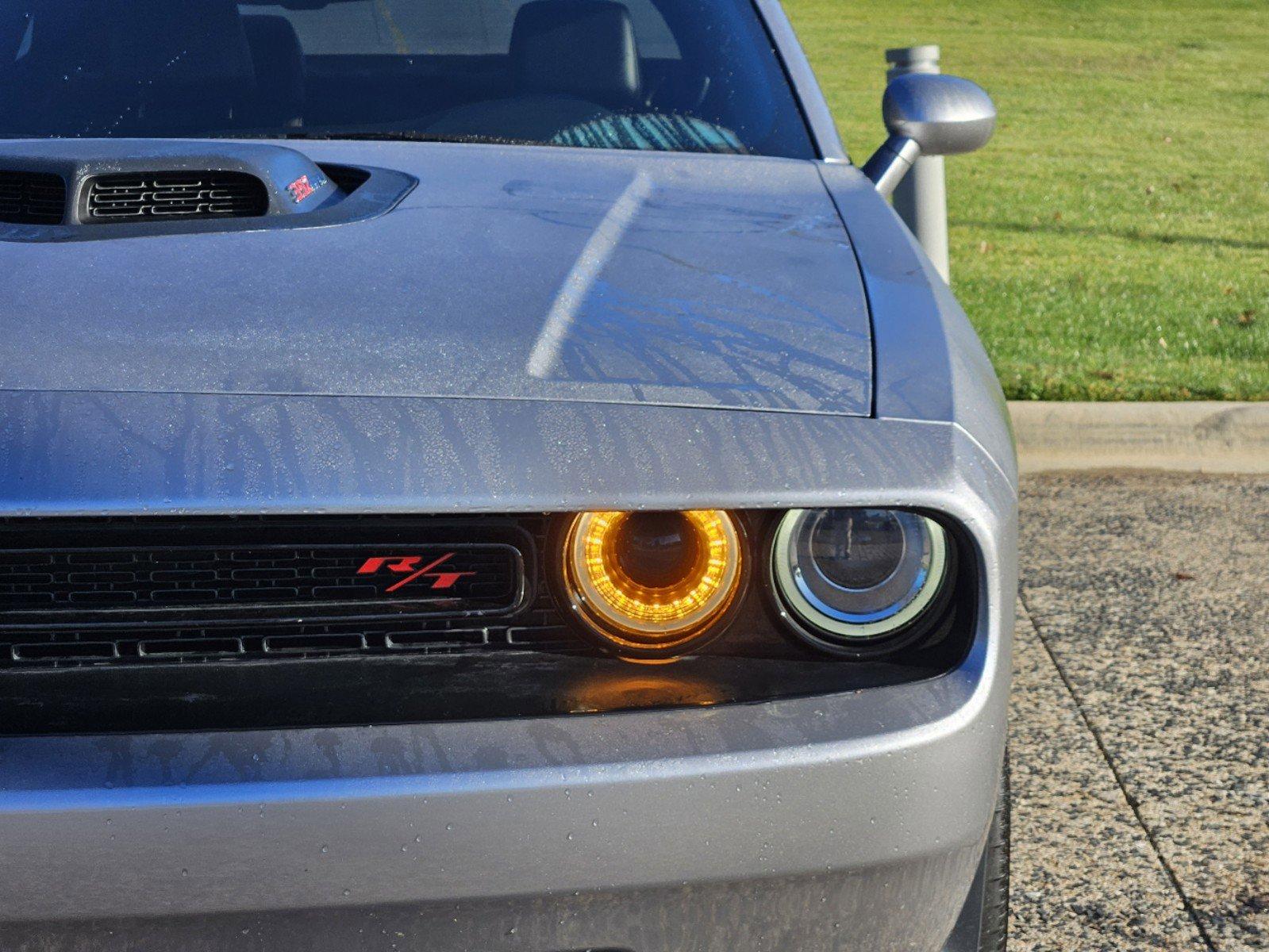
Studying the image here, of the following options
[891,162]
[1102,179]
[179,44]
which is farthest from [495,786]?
[1102,179]

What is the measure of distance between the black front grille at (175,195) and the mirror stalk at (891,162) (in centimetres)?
120

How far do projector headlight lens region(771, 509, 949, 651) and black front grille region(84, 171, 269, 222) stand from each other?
1.04 metres

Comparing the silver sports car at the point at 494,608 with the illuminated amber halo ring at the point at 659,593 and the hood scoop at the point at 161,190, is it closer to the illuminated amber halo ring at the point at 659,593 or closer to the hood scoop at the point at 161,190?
the illuminated amber halo ring at the point at 659,593

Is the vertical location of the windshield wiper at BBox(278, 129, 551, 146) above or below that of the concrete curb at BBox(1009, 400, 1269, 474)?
above

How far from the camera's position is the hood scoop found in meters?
2.19

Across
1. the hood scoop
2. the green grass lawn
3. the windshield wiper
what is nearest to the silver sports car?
the hood scoop

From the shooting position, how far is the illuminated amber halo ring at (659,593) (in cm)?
164

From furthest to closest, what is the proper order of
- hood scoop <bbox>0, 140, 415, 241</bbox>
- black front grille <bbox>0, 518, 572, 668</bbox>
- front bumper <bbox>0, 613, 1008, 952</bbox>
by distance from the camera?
hood scoop <bbox>0, 140, 415, 241</bbox> < black front grille <bbox>0, 518, 572, 668</bbox> < front bumper <bbox>0, 613, 1008, 952</bbox>

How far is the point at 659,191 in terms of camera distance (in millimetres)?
2475

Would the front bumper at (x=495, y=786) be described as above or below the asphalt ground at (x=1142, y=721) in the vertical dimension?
above

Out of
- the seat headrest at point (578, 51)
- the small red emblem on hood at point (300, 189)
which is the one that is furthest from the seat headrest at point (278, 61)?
the small red emblem on hood at point (300, 189)

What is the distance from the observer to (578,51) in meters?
3.11

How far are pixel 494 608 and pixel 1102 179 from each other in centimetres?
1259

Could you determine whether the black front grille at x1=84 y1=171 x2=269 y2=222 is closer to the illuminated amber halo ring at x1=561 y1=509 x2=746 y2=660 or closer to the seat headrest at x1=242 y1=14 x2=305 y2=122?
the seat headrest at x1=242 y1=14 x2=305 y2=122
